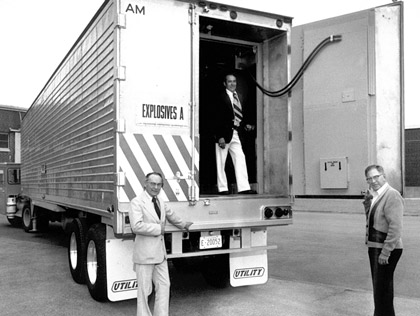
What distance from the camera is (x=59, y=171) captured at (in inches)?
331

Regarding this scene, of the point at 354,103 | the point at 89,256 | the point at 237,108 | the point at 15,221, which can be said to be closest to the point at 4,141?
the point at 15,221

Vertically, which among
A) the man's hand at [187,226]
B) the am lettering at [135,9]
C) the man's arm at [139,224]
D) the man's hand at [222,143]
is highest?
the am lettering at [135,9]

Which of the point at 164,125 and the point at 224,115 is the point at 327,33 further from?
the point at 224,115

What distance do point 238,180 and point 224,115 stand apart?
35.4 inches

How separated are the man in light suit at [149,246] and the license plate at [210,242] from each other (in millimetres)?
965

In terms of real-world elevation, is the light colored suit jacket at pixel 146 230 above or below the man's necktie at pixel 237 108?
below

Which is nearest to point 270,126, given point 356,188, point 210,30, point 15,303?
point 210,30

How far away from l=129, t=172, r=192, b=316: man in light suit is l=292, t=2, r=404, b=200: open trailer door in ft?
5.64

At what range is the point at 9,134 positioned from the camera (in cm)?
3516

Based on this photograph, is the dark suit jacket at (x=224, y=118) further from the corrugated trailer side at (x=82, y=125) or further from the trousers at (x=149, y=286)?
the trousers at (x=149, y=286)

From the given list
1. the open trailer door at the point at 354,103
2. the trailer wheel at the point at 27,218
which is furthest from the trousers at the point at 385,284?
the trailer wheel at the point at 27,218

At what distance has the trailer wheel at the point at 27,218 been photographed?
13.9m

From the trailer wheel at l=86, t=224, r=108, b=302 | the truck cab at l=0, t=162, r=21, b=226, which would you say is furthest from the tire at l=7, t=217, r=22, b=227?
the trailer wheel at l=86, t=224, r=108, b=302

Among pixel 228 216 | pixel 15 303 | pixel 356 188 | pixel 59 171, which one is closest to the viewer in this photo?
pixel 356 188
